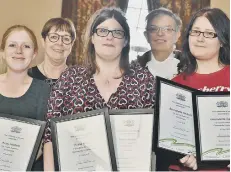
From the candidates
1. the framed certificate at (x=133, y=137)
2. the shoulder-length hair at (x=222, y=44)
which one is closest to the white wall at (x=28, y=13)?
the framed certificate at (x=133, y=137)

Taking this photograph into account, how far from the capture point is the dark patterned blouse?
1979mm

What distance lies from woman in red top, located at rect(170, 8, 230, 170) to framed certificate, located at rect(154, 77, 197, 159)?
0.08 meters

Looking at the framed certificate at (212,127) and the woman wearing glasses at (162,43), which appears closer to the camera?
the framed certificate at (212,127)

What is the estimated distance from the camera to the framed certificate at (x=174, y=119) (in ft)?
6.32

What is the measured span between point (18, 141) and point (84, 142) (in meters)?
0.36

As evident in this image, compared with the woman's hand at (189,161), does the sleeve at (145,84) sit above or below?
above

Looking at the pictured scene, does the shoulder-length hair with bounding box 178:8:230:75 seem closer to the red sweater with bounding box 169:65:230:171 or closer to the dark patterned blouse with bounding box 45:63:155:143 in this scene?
the red sweater with bounding box 169:65:230:171

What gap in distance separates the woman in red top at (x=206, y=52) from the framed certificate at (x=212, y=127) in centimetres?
9

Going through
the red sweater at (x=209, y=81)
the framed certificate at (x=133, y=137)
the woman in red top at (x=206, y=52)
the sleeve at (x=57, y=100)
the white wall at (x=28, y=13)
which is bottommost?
the framed certificate at (x=133, y=137)

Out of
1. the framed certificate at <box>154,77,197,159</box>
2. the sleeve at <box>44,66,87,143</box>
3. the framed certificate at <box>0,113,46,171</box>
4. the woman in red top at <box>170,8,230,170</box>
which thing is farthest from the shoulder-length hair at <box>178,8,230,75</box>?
the framed certificate at <box>0,113,46,171</box>

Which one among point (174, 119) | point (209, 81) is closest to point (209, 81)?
point (209, 81)

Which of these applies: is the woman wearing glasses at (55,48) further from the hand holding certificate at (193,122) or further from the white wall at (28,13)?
the hand holding certificate at (193,122)

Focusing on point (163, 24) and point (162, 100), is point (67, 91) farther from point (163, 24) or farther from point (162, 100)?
point (163, 24)

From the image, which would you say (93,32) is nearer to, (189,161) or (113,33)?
(113,33)
